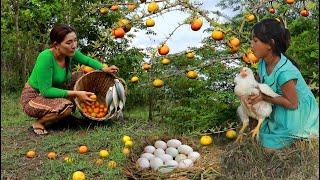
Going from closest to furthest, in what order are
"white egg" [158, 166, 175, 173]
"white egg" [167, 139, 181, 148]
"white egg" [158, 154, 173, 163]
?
1. "white egg" [158, 166, 175, 173]
2. "white egg" [158, 154, 173, 163]
3. "white egg" [167, 139, 181, 148]

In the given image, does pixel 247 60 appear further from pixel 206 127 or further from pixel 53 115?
pixel 53 115

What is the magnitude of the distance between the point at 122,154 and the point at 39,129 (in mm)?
1230

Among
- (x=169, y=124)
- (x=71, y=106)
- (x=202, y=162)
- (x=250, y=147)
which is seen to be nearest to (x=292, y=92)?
(x=250, y=147)

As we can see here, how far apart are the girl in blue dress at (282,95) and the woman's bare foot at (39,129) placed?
233 centimetres

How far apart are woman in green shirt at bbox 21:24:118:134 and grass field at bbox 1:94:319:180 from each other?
0.64ft

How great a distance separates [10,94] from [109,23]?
56.2 inches

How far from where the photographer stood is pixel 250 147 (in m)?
3.23

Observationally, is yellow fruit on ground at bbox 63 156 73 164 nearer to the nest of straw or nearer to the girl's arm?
the nest of straw

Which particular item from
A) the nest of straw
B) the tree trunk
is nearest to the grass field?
the nest of straw

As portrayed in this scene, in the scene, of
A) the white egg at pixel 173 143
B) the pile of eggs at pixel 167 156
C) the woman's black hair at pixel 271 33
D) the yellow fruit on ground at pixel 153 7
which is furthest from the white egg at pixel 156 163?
the yellow fruit on ground at pixel 153 7

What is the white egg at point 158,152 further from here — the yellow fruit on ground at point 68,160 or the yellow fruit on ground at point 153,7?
the yellow fruit on ground at point 153,7

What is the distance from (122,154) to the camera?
407 centimetres

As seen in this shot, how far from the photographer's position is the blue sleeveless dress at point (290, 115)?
10.3 ft

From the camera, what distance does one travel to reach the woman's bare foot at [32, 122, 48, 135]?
5004 mm
